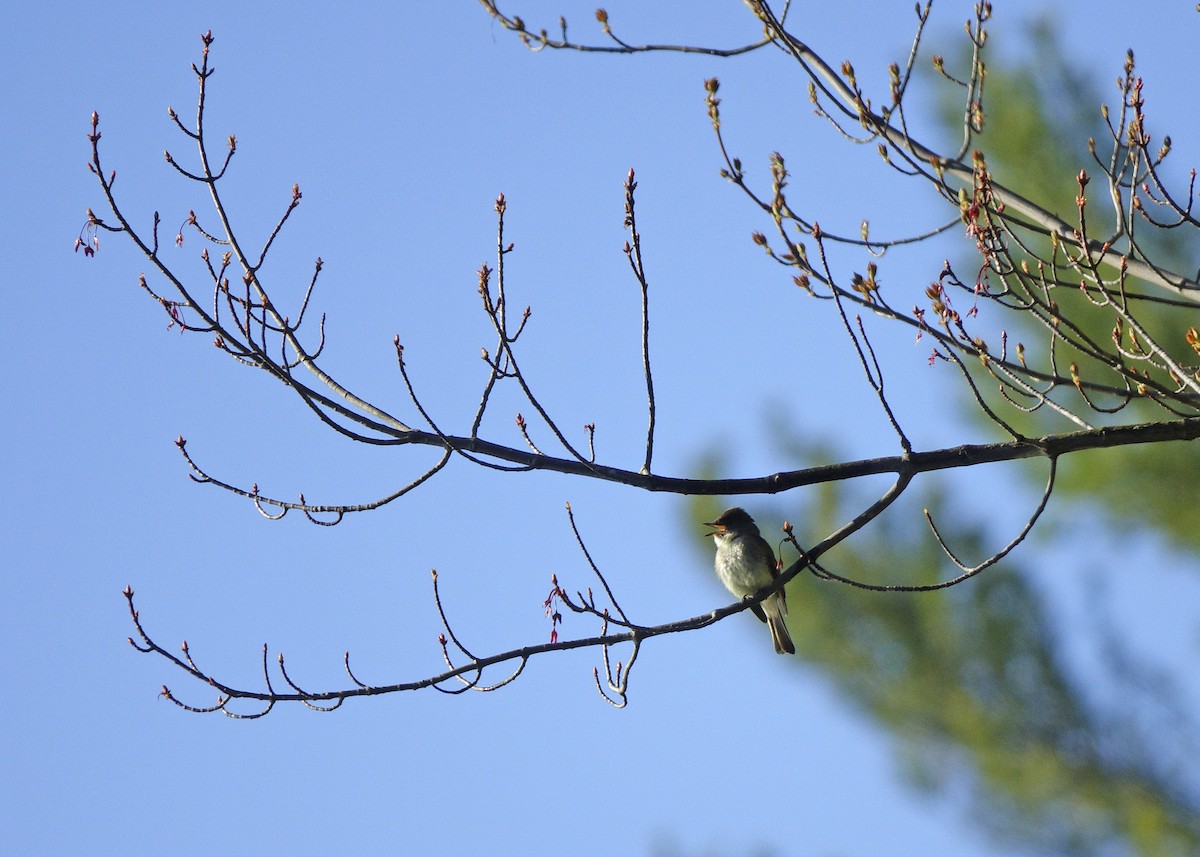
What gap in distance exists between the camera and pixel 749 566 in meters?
5.95

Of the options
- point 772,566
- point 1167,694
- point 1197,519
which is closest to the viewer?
point 772,566

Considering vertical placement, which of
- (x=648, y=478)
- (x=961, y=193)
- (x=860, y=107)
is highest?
(x=860, y=107)

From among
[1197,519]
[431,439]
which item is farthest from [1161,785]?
[431,439]

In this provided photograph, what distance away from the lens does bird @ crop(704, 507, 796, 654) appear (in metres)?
5.95

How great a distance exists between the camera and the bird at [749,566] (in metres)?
5.95

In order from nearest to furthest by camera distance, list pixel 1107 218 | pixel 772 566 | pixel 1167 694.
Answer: pixel 772 566, pixel 1107 218, pixel 1167 694

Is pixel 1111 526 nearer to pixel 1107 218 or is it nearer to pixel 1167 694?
pixel 1167 694

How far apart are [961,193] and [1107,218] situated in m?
6.09

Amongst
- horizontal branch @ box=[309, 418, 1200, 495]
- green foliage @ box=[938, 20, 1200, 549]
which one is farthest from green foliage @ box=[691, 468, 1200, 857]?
horizontal branch @ box=[309, 418, 1200, 495]

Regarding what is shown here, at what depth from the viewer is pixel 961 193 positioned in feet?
11.0

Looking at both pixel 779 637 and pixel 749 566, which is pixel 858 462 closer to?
pixel 749 566

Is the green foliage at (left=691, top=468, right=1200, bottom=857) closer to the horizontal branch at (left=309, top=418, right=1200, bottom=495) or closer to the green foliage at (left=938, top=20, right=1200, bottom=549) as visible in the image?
the green foliage at (left=938, top=20, right=1200, bottom=549)

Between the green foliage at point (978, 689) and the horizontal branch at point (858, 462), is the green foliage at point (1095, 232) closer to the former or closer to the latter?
the green foliage at point (978, 689)

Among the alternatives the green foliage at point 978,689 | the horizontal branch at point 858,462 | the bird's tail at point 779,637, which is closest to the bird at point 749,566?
the bird's tail at point 779,637
